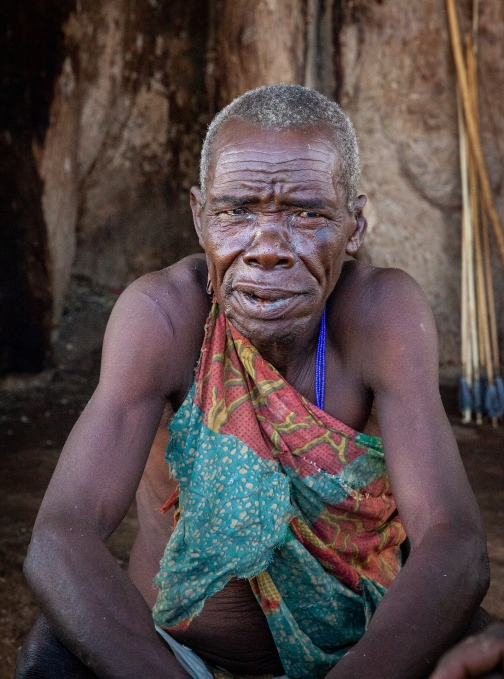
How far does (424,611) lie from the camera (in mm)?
1729

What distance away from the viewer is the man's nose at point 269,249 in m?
2.01

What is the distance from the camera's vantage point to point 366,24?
206 inches

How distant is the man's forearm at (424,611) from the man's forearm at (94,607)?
0.35 metres

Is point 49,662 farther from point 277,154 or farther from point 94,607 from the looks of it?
point 277,154

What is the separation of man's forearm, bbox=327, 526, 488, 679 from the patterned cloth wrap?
347 millimetres

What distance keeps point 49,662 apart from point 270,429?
684 mm

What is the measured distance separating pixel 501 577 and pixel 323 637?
1289 mm

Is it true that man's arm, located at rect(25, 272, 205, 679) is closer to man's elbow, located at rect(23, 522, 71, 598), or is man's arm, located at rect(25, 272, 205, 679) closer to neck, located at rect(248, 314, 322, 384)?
man's elbow, located at rect(23, 522, 71, 598)

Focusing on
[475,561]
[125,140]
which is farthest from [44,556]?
[125,140]

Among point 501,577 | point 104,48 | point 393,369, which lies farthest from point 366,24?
A: point 393,369

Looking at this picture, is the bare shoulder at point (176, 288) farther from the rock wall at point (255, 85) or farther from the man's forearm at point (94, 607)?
the rock wall at point (255, 85)

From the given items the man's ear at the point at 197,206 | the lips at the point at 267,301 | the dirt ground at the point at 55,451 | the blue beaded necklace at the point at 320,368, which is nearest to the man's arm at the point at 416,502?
the blue beaded necklace at the point at 320,368

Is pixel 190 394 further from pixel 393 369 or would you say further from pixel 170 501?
pixel 393 369

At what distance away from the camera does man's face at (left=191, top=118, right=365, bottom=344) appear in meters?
2.03
